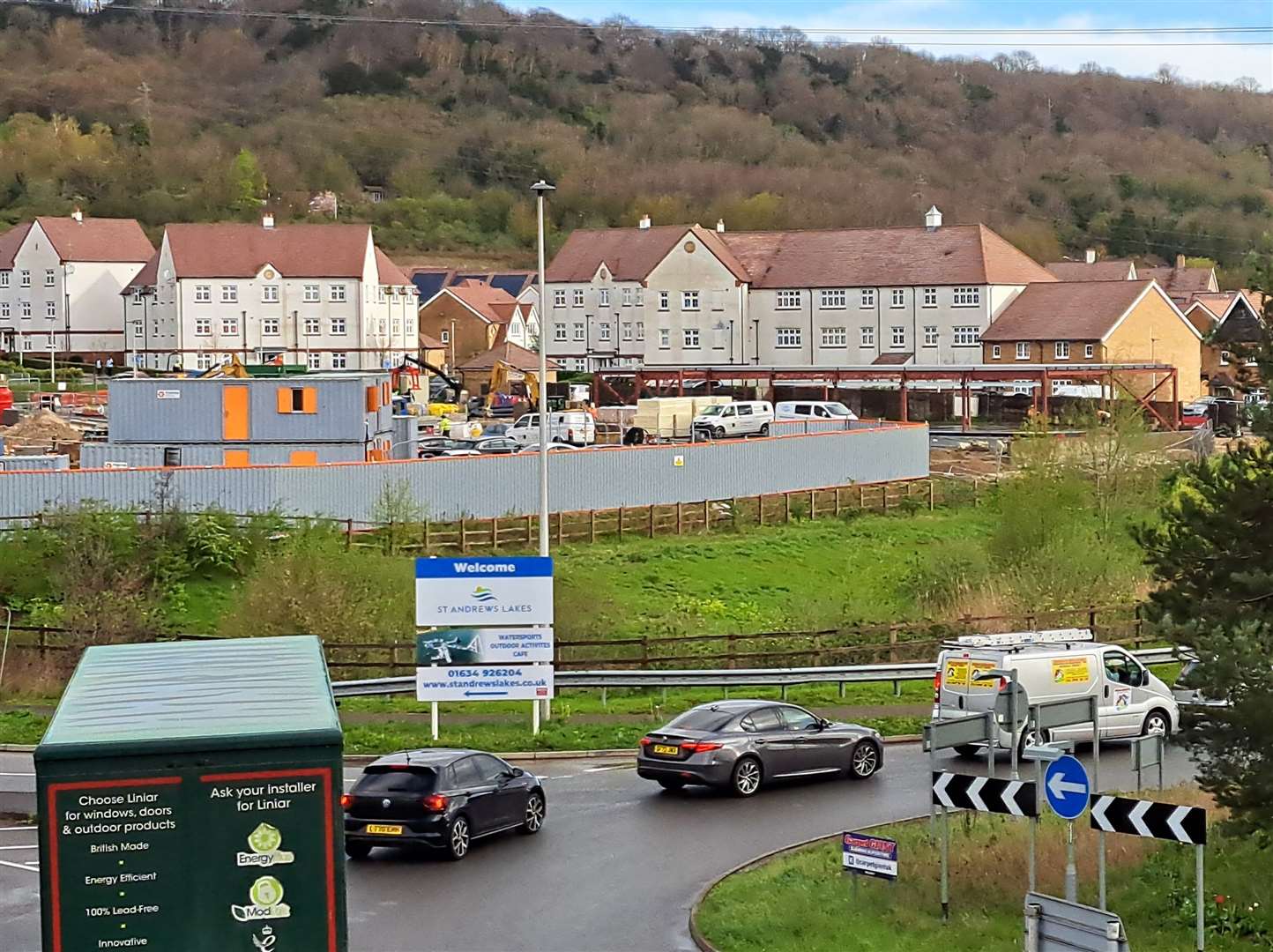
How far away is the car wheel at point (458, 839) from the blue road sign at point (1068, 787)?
7.86 metres

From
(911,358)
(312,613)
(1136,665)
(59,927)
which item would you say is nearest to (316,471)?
(312,613)

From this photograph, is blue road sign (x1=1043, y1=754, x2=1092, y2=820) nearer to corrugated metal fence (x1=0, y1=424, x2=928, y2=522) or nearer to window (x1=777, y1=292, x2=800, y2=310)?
corrugated metal fence (x1=0, y1=424, x2=928, y2=522)

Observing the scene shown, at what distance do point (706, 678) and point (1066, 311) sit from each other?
6410 centimetres

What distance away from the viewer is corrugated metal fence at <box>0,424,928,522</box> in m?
42.4

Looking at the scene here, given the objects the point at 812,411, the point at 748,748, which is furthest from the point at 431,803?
the point at 812,411

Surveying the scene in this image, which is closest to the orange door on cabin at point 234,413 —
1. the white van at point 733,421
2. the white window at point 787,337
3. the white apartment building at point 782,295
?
the white van at point 733,421

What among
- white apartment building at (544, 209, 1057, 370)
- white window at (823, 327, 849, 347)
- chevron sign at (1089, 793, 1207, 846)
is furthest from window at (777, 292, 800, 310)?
chevron sign at (1089, 793, 1207, 846)

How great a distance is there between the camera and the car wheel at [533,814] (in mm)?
21328

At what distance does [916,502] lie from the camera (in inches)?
2126

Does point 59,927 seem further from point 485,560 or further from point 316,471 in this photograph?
point 316,471

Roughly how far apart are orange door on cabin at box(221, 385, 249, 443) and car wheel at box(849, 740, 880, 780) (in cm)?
2931

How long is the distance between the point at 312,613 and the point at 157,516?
9.10 m

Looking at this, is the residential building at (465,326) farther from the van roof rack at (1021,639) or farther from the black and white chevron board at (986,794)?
the black and white chevron board at (986,794)

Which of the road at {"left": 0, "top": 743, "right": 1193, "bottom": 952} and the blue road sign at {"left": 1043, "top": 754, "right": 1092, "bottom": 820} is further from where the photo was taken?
the road at {"left": 0, "top": 743, "right": 1193, "bottom": 952}
